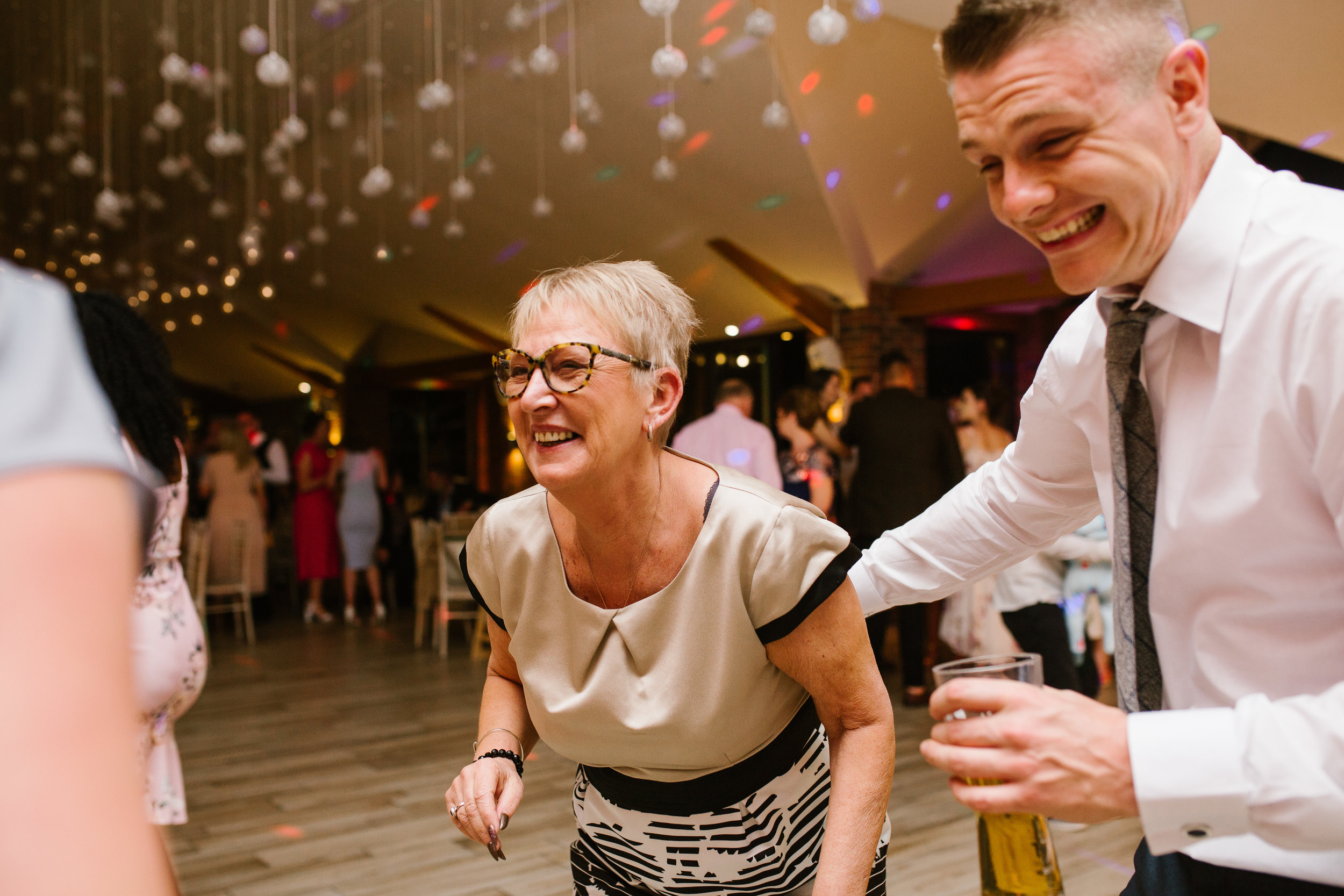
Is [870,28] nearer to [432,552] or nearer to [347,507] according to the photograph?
[432,552]

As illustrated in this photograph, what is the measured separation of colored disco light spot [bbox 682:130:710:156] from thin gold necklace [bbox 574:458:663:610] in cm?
646

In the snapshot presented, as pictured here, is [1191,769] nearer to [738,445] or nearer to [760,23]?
[760,23]

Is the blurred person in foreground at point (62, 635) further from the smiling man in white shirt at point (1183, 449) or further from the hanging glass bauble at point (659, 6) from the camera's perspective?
the hanging glass bauble at point (659, 6)

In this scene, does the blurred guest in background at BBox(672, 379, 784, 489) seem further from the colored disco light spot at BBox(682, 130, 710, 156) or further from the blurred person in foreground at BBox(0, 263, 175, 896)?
the blurred person in foreground at BBox(0, 263, 175, 896)

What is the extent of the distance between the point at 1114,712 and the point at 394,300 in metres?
13.4

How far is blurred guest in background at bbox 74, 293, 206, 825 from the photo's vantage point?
2.25 meters

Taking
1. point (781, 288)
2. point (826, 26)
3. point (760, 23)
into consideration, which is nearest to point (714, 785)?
point (826, 26)

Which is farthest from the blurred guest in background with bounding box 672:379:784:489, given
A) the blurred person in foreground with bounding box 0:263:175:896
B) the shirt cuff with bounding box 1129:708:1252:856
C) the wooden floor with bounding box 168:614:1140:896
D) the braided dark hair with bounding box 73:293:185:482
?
the blurred person in foreground with bounding box 0:263:175:896

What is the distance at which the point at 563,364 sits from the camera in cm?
137

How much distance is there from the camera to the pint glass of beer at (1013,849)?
902 mm

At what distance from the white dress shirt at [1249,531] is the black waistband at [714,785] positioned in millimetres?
547

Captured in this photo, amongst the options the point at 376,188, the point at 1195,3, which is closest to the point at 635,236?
the point at 376,188

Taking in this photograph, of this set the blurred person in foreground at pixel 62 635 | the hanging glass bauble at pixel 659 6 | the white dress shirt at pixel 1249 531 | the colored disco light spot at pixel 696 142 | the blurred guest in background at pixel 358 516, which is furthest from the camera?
the blurred guest in background at pixel 358 516

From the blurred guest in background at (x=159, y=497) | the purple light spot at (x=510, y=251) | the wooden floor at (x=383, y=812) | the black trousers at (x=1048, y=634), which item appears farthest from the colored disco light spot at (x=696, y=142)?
the blurred guest in background at (x=159, y=497)
